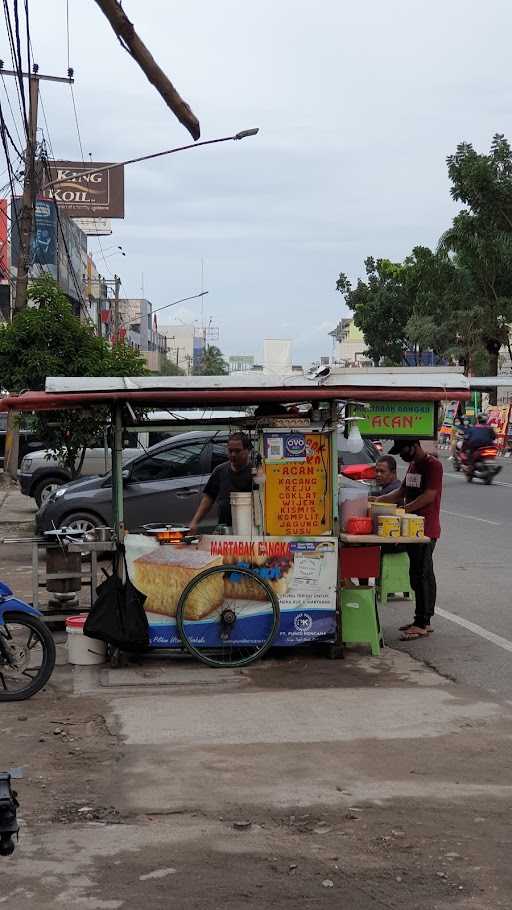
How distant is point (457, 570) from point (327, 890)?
924cm

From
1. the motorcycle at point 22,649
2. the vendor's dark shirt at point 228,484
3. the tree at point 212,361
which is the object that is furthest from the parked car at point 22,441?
the tree at point 212,361

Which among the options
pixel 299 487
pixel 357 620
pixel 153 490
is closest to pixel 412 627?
pixel 357 620

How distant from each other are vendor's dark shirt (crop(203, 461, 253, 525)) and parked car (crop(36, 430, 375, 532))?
5.53m

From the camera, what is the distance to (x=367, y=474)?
16281 millimetres

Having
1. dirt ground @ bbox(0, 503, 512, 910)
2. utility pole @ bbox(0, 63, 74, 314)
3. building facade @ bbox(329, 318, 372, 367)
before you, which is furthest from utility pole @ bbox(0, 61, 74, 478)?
building facade @ bbox(329, 318, 372, 367)

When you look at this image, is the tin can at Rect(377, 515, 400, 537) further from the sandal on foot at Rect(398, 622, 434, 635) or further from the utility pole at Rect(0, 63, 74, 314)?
the utility pole at Rect(0, 63, 74, 314)

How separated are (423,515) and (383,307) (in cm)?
5461

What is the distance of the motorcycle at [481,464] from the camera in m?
27.8

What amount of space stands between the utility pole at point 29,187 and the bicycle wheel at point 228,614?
14.8 metres

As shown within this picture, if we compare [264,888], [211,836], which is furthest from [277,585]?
[264,888]

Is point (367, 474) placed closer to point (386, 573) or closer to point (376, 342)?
point (386, 573)

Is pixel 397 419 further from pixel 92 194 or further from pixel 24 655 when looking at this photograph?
pixel 92 194

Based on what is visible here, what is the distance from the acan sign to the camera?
28.8 ft

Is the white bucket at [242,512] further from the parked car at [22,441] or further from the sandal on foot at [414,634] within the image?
the parked car at [22,441]
